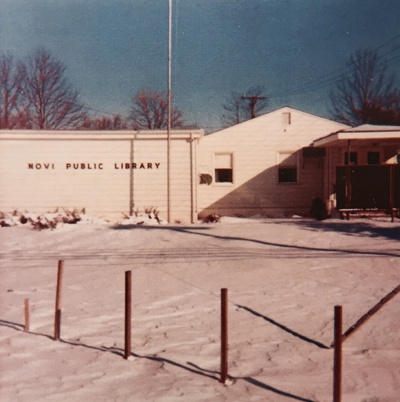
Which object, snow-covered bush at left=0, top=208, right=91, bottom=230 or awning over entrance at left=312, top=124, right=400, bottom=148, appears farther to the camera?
awning over entrance at left=312, top=124, right=400, bottom=148

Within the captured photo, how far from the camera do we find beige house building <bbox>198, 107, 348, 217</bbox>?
21.3 m

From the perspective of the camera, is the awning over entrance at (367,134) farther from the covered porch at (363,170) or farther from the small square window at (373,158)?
the small square window at (373,158)

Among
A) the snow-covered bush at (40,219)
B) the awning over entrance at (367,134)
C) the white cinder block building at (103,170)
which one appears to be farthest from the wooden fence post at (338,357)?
the white cinder block building at (103,170)

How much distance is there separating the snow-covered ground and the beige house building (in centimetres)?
718

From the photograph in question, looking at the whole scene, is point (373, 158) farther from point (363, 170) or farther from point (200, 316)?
point (200, 316)

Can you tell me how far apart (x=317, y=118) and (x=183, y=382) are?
1780cm

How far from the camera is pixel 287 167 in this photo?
21578 mm

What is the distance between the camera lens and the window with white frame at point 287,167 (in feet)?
70.5

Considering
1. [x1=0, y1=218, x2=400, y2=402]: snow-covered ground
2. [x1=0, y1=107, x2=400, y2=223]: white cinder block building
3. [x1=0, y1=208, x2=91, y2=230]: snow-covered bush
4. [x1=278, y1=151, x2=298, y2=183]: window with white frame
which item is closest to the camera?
[x1=0, y1=218, x2=400, y2=402]: snow-covered ground

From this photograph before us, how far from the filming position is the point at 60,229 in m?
15.6

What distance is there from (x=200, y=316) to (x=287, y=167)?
14804 mm

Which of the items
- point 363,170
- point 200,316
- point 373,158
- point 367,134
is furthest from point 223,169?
point 200,316

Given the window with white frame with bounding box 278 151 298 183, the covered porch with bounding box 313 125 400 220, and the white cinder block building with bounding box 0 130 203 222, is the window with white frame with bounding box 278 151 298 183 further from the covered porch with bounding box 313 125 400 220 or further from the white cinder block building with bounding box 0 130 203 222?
the white cinder block building with bounding box 0 130 203 222

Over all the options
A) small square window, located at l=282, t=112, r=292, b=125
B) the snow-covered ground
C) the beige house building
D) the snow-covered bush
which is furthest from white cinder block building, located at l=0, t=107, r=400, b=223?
the snow-covered ground
